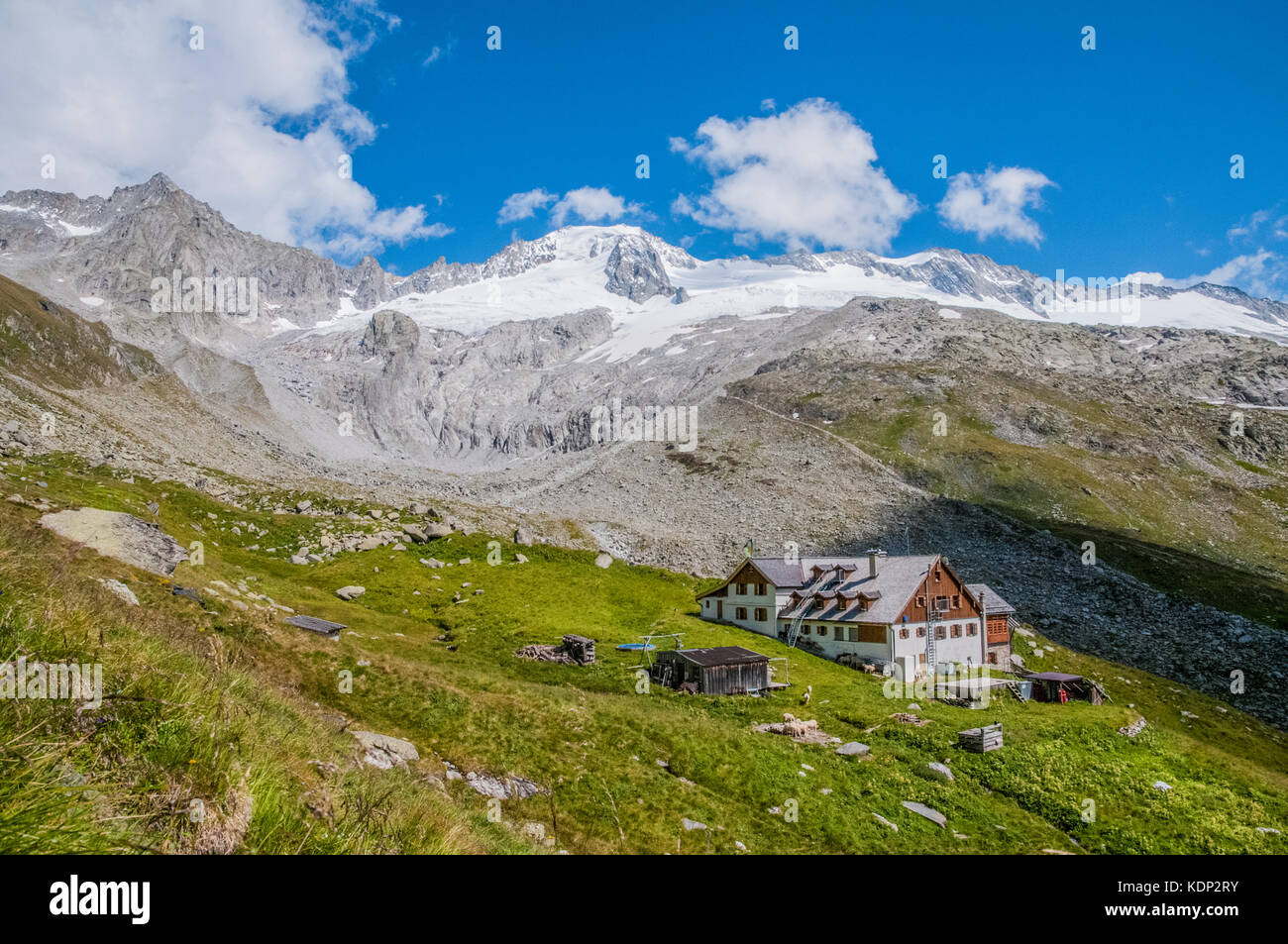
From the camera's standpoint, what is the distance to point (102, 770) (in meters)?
6.07

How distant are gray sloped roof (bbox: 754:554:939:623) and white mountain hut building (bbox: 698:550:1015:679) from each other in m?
0.08

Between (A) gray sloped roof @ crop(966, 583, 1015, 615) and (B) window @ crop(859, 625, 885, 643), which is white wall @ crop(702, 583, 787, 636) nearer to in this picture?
(B) window @ crop(859, 625, 885, 643)

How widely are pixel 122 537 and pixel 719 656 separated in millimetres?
32921

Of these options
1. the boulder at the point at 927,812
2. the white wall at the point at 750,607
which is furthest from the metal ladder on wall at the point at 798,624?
the boulder at the point at 927,812

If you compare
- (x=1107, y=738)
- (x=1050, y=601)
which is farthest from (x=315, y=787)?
(x=1050, y=601)

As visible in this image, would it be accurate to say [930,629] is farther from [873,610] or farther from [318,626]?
[318,626]

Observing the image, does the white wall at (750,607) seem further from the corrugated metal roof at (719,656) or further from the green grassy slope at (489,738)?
the corrugated metal roof at (719,656)

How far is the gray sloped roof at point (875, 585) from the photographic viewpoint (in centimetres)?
5215

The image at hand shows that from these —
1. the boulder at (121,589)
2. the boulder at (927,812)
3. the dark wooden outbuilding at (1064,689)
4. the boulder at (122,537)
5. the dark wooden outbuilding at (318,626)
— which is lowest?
the dark wooden outbuilding at (1064,689)

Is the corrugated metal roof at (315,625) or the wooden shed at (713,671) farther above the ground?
the corrugated metal roof at (315,625)

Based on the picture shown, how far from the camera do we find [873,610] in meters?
52.8

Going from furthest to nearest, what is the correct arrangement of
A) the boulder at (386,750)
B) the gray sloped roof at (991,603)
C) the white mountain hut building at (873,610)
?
the gray sloped roof at (991,603), the white mountain hut building at (873,610), the boulder at (386,750)
